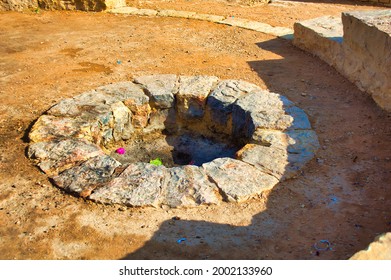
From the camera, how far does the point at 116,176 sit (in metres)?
4.27

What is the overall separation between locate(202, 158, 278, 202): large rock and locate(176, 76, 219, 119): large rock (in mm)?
1502

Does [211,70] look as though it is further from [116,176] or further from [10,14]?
[10,14]

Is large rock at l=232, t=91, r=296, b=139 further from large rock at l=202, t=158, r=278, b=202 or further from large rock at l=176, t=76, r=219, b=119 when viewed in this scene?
large rock at l=202, t=158, r=278, b=202

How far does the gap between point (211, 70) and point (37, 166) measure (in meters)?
3.20

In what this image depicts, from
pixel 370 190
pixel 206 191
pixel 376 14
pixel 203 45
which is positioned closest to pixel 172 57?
pixel 203 45

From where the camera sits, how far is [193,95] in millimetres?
5746

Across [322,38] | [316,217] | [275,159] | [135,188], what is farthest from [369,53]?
[135,188]

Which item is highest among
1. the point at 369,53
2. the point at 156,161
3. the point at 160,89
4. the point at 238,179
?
the point at 369,53

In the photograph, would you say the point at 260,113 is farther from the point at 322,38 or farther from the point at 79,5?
the point at 79,5

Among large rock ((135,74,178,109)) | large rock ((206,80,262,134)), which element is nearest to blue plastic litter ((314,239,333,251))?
large rock ((206,80,262,134))

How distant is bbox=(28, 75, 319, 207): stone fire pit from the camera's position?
4.14 meters

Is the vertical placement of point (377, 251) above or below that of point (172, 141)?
above

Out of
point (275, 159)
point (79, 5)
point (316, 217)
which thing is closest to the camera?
point (316, 217)

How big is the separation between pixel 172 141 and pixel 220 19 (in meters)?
3.80
